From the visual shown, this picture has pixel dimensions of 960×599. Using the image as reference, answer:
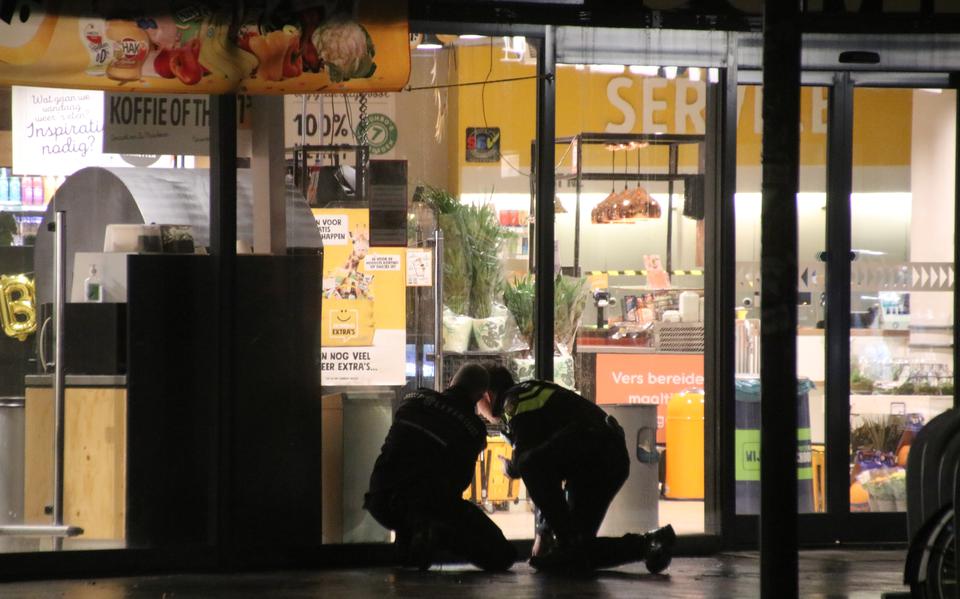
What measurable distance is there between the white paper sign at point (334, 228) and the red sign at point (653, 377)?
2.01 m

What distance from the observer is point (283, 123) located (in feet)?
27.7

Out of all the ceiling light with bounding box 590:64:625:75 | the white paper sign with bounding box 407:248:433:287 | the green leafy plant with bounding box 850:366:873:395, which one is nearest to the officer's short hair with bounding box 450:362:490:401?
the white paper sign with bounding box 407:248:433:287

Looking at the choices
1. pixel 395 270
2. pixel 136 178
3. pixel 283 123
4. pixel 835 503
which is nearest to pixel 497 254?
pixel 395 270

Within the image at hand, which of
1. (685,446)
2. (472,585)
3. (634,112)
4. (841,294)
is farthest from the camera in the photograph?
(841,294)

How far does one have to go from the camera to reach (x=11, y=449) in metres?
8.23

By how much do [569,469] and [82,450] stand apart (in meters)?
2.90

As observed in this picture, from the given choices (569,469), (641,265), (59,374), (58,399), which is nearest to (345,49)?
(641,265)

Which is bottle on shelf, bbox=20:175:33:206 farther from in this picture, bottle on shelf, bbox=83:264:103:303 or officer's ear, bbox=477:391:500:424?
officer's ear, bbox=477:391:500:424

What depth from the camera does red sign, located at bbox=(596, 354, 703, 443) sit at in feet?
29.9

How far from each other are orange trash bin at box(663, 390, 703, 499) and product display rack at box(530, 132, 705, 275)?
90 cm

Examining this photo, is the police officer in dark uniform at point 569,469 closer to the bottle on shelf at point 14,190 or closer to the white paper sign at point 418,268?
the white paper sign at point 418,268

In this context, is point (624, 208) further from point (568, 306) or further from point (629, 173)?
point (568, 306)

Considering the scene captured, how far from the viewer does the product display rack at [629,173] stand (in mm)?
8914

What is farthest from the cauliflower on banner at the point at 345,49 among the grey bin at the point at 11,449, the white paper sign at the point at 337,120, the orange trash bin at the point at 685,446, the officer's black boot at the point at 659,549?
the officer's black boot at the point at 659,549
